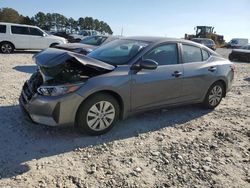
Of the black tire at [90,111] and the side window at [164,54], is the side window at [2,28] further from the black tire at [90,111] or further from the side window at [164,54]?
the black tire at [90,111]

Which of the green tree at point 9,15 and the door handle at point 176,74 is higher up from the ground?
the green tree at point 9,15

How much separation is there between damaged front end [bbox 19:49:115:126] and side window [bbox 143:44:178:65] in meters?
0.93

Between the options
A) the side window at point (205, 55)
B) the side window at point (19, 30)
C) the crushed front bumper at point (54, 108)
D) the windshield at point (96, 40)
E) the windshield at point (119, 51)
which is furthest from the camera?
the side window at point (19, 30)

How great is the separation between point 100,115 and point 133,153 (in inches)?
32.1

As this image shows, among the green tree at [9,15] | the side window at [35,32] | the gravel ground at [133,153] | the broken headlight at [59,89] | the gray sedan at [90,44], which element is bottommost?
the gravel ground at [133,153]

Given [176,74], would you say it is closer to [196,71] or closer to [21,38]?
[196,71]

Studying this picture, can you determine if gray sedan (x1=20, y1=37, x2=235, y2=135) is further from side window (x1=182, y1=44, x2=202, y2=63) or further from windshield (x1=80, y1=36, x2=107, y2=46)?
windshield (x1=80, y1=36, x2=107, y2=46)

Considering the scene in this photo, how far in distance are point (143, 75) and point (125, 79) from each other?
1.27 feet

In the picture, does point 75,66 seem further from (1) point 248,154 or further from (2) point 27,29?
(2) point 27,29

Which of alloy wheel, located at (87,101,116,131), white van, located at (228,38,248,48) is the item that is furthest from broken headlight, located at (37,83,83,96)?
white van, located at (228,38,248,48)

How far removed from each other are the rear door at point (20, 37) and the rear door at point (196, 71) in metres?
12.7

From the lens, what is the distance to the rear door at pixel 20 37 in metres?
16.6

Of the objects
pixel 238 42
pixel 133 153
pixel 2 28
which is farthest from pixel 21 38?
pixel 238 42

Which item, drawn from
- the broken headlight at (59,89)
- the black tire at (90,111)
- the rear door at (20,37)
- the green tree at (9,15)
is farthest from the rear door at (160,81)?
the green tree at (9,15)
